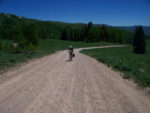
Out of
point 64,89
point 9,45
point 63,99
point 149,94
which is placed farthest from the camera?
point 9,45

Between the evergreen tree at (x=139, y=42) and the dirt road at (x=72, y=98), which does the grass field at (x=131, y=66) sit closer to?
the dirt road at (x=72, y=98)

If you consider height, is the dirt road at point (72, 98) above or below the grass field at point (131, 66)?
above

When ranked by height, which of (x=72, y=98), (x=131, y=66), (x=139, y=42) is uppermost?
(x=139, y=42)

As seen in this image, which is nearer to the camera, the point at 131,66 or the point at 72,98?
the point at 72,98

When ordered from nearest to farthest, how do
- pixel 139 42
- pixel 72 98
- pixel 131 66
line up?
pixel 72 98 → pixel 131 66 → pixel 139 42

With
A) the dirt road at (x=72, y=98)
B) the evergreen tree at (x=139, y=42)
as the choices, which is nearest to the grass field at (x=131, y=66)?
the dirt road at (x=72, y=98)

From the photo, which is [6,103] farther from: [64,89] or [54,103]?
[64,89]

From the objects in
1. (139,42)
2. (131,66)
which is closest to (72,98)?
(131,66)

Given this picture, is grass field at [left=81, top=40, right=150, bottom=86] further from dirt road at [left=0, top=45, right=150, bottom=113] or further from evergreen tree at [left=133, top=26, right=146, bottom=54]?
evergreen tree at [left=133, top=26, right=146, bottom=54]

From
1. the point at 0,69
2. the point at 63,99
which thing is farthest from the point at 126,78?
the point at 0,69

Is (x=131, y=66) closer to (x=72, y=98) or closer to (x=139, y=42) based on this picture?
(x=72, y=98)

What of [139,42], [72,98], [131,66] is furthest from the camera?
[139,42]

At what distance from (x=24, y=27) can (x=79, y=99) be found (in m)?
28.0

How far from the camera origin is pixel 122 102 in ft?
14.0
